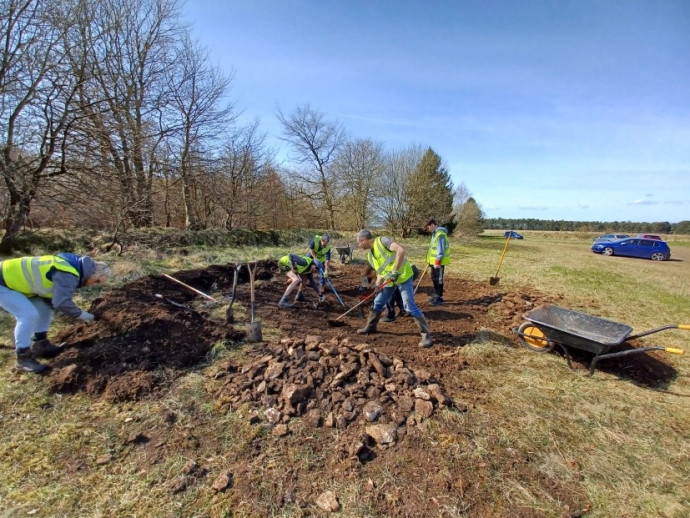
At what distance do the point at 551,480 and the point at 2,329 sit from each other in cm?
641

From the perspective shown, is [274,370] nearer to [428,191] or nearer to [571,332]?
[571,332]

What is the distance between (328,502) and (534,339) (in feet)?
12.7

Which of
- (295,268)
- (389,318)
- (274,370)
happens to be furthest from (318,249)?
(274,370)

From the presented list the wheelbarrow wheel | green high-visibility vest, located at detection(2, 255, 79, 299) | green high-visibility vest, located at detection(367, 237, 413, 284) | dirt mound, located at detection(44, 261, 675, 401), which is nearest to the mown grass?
dirt mound, located at detection(44, 261, 675, 401)

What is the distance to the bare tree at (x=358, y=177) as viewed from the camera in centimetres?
2219

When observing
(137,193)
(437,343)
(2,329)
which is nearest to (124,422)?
(2,329)

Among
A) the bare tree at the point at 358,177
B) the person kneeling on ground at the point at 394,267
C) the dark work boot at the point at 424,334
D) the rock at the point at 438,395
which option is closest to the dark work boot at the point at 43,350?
the person kneeling on ground at the point at 394,267

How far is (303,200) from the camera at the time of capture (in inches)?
909

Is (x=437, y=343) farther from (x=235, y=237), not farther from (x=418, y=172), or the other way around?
(x=418, y=172)

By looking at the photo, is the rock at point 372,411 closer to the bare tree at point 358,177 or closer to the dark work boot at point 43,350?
the dark work boot at point 43,350

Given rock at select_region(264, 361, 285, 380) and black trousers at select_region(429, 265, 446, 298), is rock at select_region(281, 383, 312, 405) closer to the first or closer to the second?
rock at select_region(264, 361, 285, 380)

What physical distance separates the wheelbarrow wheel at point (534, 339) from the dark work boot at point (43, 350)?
585 centimetres

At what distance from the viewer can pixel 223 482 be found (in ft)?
7.24

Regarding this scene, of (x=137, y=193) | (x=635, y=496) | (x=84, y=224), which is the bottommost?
(x=635, y=496)
